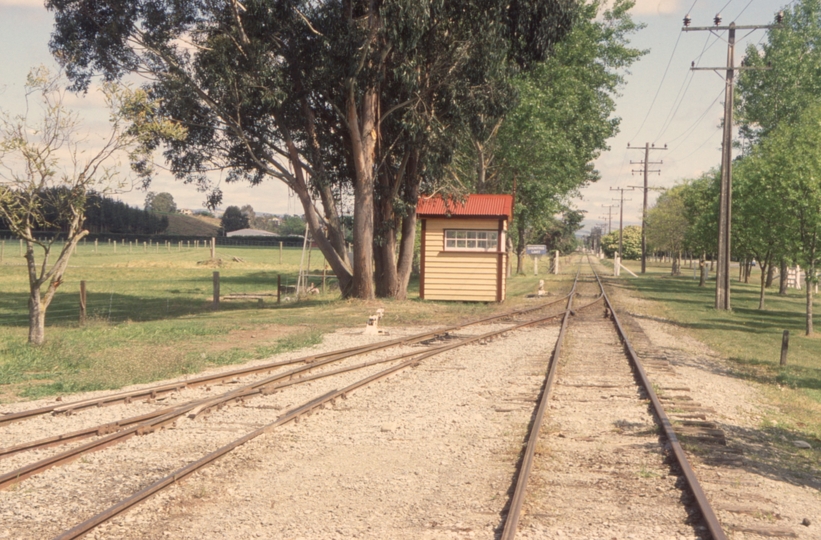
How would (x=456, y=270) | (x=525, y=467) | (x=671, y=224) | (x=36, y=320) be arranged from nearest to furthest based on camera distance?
(x=525, y=467) < (x=36, y=320) < (x=456, y=270) < (x=671, y=224)

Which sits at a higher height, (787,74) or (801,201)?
(787,74)

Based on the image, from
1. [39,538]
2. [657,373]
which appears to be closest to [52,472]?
[39,538]

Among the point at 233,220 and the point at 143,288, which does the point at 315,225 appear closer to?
the point at 143,288

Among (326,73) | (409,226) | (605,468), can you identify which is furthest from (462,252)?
(605,468)

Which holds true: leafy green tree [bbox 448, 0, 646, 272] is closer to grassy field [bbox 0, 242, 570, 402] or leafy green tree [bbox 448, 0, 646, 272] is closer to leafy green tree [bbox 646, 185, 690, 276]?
grassy field [bbox 0, 242, 570, 402]

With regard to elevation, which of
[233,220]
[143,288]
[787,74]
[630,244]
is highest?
[787,74]

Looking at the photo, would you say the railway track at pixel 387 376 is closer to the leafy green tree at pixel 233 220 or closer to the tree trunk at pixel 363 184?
the tree trunk at pixel 363 184

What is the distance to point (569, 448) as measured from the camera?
27.2 feet

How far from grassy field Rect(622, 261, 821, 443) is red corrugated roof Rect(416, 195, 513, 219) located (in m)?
6.55

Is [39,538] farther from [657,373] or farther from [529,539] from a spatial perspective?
[657,373]

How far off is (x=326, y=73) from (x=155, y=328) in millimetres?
9231

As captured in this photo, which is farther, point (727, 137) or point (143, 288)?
point (143, 288)

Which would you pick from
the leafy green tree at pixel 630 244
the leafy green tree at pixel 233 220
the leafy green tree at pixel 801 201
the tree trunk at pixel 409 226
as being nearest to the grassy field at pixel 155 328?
the tree trunk at pixel 409 226

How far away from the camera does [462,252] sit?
2933 centimetres
